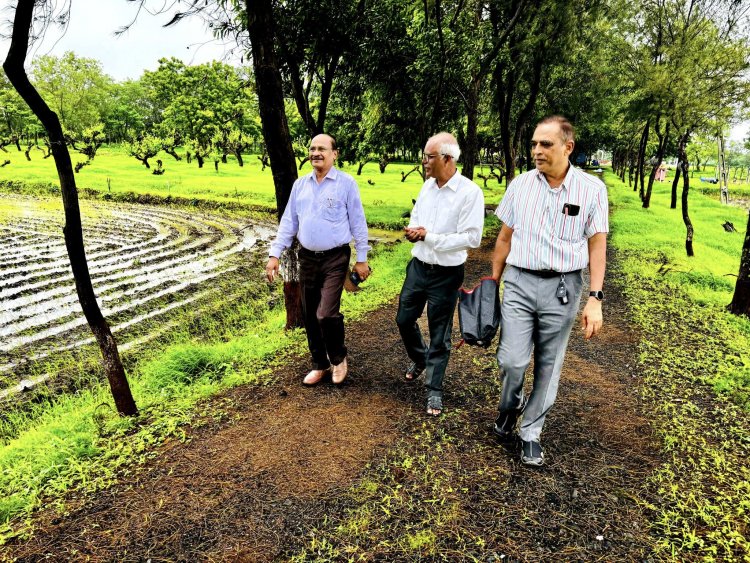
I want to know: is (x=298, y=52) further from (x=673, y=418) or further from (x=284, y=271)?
(x=673, y=418)

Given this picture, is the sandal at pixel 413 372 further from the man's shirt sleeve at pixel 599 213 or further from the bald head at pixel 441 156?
the man's shirt sleeve at pixel 599 213

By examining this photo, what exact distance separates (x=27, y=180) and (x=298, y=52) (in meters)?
23.2

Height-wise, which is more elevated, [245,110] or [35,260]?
[245,110]

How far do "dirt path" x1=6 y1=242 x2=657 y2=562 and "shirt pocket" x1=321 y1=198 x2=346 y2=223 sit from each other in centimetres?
160

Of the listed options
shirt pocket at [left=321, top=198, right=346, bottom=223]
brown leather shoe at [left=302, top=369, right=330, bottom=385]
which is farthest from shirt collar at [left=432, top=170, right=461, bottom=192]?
brown leather shoe at [left=302, top=369, right=330, bottom=385]

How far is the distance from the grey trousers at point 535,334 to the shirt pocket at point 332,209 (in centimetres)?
166

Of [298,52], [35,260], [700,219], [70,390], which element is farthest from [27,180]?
[700,219]

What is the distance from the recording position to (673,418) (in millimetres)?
3898

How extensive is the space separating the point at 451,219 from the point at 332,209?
1.12m

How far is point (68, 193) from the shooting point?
11.5 feet

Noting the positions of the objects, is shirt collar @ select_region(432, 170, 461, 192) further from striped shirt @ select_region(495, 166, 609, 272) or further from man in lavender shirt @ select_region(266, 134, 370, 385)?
man in lavender shirt @ select_region(266, 134, 370, 385)

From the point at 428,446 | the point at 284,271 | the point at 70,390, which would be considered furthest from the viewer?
the point at 284,271

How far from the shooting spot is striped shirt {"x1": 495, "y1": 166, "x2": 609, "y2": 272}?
115 inches

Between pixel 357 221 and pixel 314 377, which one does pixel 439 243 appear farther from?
pixel 314 377
